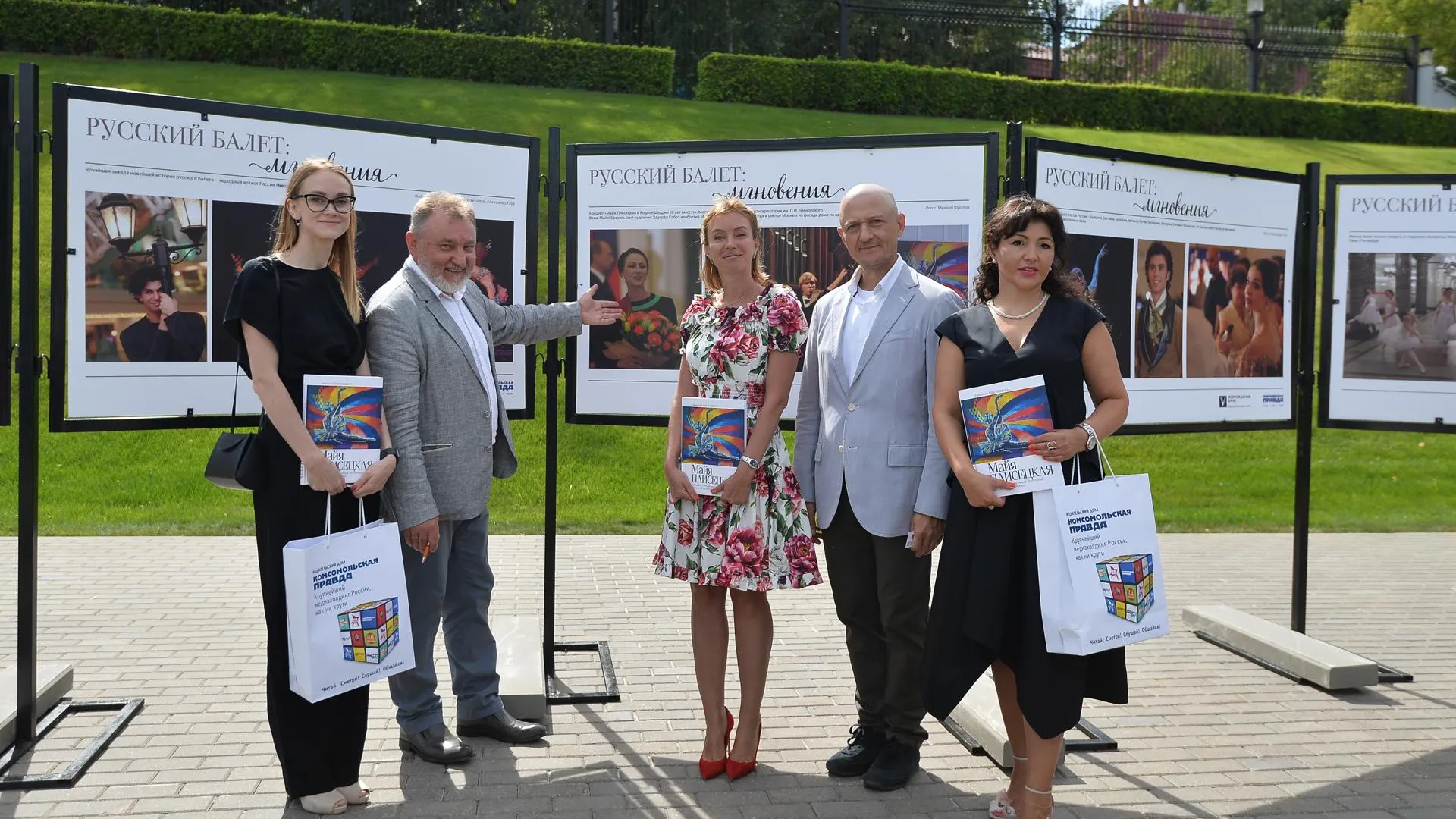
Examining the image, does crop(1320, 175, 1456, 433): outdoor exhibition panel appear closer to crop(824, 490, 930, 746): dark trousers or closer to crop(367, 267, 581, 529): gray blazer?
crop(824, 490, 930, 746): dark trousers

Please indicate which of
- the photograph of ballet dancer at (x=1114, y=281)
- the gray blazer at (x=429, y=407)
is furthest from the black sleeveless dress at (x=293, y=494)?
the photograph of ballet dancer at (x=1114, y=281)

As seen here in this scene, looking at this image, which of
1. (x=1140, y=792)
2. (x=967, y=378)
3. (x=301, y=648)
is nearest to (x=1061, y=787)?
(x=1140, y=792)

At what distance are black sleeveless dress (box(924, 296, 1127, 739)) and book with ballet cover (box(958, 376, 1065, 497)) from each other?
70 mm

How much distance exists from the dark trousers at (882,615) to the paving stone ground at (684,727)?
0.96 ft

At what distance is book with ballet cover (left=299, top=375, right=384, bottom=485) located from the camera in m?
3.55

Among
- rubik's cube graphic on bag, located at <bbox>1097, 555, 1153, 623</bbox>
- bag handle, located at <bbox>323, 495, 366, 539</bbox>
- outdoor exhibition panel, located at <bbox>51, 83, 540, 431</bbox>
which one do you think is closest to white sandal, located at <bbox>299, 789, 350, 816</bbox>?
bag handle, located at <bbox>323, 495, 366, 539</bbox>

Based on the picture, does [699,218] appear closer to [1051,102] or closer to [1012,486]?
[1012,486]

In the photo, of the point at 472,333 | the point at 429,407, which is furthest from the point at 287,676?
the point at 472,333

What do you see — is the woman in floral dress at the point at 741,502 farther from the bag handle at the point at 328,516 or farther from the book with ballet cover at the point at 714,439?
the bag handle at the point at 328,516

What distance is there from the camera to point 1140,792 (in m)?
4.03

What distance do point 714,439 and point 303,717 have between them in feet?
5.39

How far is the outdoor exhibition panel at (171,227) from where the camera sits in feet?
13.6

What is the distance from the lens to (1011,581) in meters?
3.52

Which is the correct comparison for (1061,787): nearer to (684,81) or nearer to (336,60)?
(336,60)
